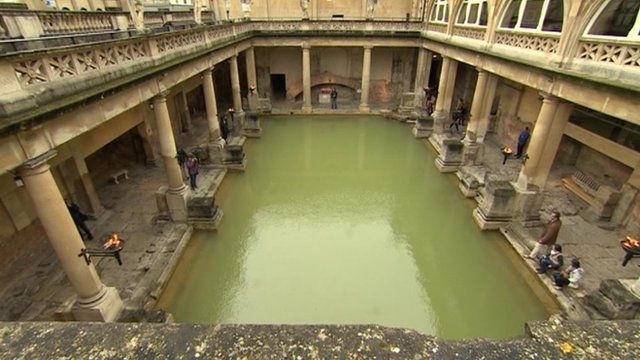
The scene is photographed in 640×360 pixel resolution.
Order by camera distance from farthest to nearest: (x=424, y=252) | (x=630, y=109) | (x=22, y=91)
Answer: (x=424, y=252) < (x=630, y=109) < (x=22, y=91)

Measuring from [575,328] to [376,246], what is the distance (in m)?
7.57

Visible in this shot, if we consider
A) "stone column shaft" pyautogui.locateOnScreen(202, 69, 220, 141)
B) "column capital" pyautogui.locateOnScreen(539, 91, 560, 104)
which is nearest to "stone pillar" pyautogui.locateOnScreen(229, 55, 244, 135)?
"stone column shaft" pyautogui.locateOnScreen(202, 69, 220, 141)

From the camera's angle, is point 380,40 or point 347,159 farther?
point 380,40

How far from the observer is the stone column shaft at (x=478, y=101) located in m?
13.2

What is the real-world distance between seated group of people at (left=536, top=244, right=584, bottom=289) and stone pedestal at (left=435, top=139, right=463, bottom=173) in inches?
242

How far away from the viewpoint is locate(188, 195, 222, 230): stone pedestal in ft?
32.8

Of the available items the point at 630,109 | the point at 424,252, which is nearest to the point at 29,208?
the point at 424,252

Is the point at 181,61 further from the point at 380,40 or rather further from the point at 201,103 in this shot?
the point at 380,40

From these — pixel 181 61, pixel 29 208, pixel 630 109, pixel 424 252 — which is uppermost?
pixel 181 61

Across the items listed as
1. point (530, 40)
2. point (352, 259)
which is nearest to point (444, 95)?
point (530, 40)

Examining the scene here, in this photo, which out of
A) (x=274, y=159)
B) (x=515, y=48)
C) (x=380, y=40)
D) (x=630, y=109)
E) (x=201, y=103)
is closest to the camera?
(x=630, y=109)

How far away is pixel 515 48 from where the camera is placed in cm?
1045

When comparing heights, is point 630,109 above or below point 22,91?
below

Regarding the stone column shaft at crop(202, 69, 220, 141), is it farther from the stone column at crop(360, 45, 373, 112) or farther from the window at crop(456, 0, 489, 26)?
the window at crop(456, 0, 489, 26)
